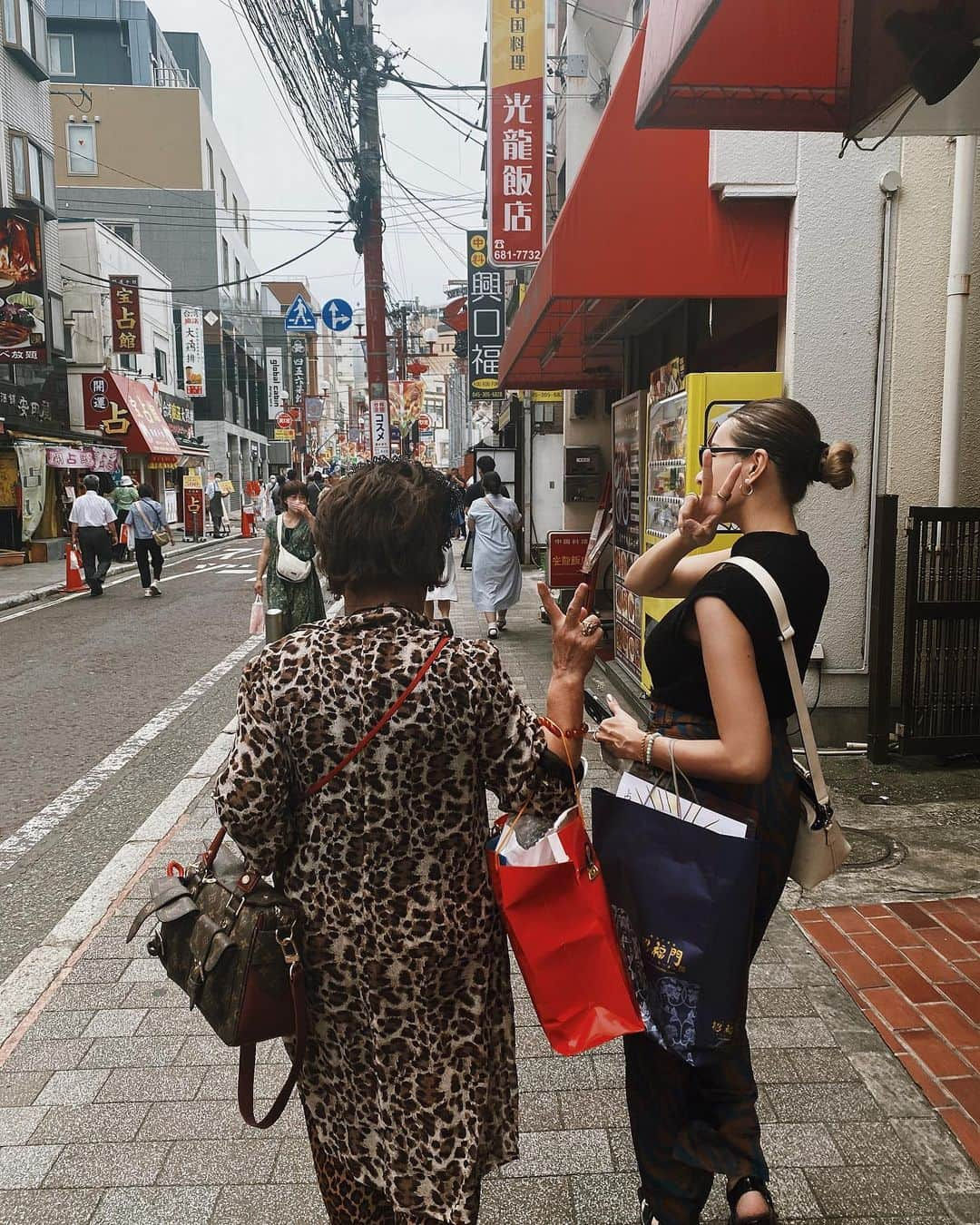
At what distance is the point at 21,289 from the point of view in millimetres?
18703

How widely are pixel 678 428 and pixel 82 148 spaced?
162 feet

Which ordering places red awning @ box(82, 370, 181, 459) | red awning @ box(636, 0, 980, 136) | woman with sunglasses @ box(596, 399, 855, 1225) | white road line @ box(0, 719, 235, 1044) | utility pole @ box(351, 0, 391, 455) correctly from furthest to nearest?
red awning @ box(82, 370, 181, 459), utility pole @ box(351, 0, 391, 455), white road line @ box(0, 719, 235, 1044), red awning @ box(636, 0, 980, 136), woman with sunglasses @ box(596, 399, 855, 1225)

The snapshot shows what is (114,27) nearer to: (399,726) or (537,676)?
(537,676)

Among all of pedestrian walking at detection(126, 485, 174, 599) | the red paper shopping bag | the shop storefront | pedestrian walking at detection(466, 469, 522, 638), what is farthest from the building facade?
the red paper shopping bag

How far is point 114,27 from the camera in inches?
1818

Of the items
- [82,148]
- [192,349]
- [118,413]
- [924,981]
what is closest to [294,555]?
[924,981]

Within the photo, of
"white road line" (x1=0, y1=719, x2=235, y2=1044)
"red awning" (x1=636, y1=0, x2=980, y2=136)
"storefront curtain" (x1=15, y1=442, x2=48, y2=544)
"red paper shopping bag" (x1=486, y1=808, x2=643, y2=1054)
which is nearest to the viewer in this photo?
"red paper shopping bag" (x1=486, y1=808, x2=643, y2=1054)

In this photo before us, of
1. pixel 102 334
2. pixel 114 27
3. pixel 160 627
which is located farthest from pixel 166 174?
pixel 160 627

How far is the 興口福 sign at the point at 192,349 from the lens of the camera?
37.6 meters

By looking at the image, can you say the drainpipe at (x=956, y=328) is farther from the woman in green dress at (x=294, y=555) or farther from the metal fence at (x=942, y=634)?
the woman in green dress at (x=294, y=555)

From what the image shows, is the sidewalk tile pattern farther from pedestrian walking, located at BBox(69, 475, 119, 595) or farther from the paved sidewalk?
pedestrian walking, located at BBox(69, 475, 119, 595)

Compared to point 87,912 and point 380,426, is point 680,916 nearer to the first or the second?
point 87,912

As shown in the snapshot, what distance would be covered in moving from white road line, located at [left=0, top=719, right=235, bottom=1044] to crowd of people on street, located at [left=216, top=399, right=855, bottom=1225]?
215 cm

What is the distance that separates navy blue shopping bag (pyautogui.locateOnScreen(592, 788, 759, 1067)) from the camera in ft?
6.21
